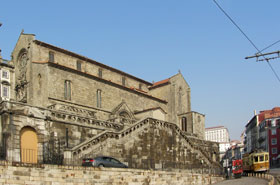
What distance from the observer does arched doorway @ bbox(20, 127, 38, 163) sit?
25127mm

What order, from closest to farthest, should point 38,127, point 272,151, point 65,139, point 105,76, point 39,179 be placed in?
point 39,179 < point 38,127 < point 65,139 < point 105,76 < point 272,151

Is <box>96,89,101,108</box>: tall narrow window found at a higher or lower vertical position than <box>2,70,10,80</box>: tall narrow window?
A: lower

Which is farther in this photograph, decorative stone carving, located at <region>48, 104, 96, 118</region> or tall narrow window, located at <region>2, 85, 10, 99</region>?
tall narrow window, located at <region>2, 85, 10, 99</region>

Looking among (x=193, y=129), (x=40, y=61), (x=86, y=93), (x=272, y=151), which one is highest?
(x=40, y=61)

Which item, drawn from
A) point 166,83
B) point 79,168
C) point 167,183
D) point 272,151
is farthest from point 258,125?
point 79,168

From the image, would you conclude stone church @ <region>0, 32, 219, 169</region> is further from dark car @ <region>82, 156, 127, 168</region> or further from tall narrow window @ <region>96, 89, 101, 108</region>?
dark car @ <region>82, 156, 127, 168</region>

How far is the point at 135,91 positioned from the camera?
49375 mm

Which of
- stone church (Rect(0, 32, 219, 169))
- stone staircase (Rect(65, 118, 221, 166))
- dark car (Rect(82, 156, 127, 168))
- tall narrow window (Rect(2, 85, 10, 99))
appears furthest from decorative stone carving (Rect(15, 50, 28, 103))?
dark car (Rect(82, 156, 127, 168))

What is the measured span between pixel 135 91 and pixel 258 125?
172ft

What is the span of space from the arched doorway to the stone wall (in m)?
5.03

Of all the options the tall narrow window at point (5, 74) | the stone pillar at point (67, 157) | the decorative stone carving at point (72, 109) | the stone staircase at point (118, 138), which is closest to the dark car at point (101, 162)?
the stone pillar at point (67, 157)

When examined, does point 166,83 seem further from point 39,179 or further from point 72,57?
point 39,179

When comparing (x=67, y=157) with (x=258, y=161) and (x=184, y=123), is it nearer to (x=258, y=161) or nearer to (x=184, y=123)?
(x=258, y=161)

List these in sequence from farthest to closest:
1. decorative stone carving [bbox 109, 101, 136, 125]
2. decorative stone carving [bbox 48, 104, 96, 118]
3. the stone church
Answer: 1. decorative stone carving [bbox 109, 101, 136, 125]
2. decorative stone carving [bbox 48, 104, 96, 118]
3. the stone church
